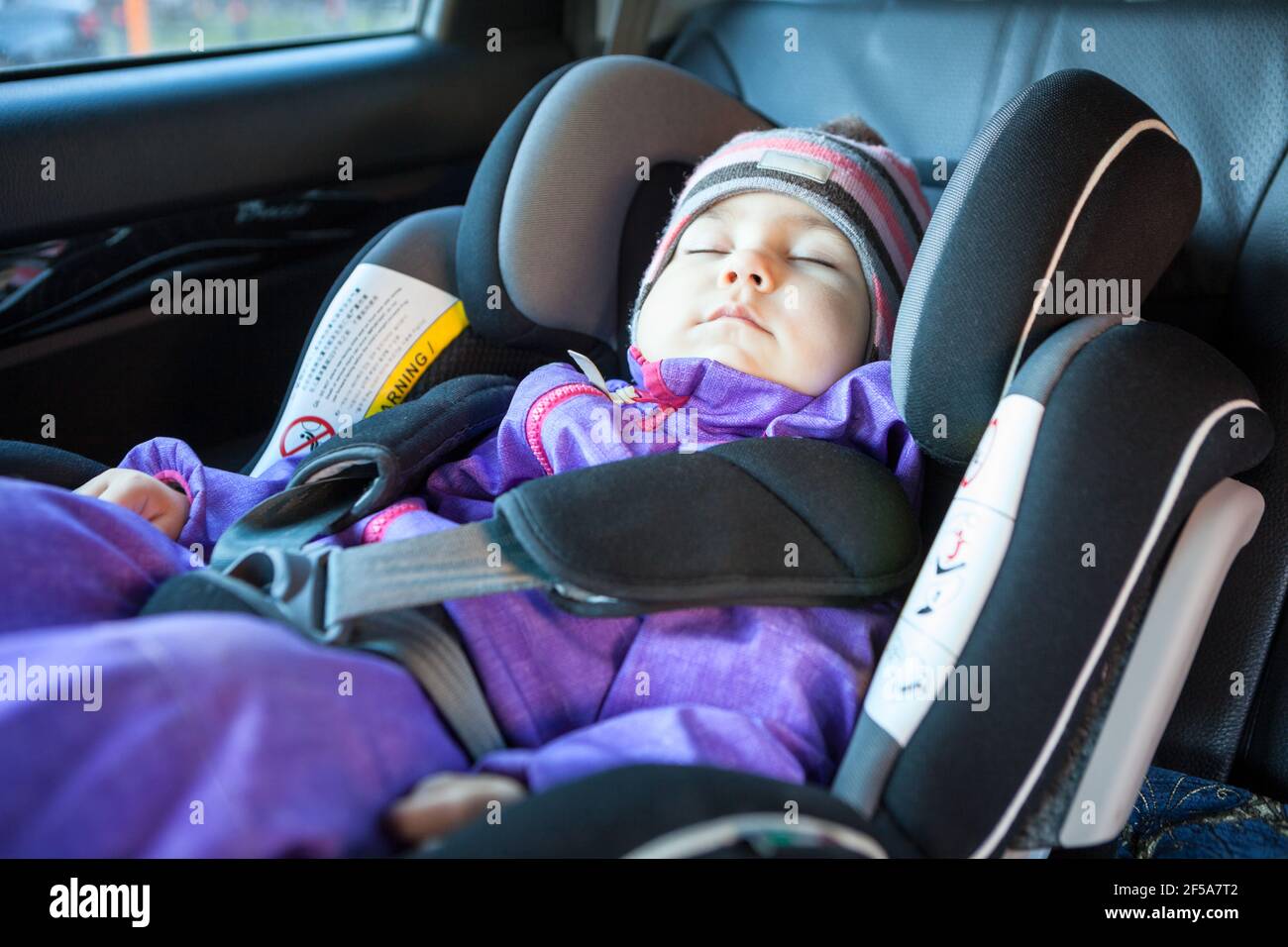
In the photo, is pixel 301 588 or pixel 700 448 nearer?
pixel 301 588

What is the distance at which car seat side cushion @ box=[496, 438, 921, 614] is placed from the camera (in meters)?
1.02

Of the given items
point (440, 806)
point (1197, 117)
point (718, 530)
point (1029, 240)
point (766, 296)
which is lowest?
point (440, 806)

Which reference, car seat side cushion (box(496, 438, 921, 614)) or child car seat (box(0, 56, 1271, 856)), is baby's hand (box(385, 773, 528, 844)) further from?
car seat side cushion (box(496, 438, 921, 614))

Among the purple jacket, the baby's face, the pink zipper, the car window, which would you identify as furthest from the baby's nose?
the car window

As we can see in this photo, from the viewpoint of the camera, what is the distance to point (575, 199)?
160 cm

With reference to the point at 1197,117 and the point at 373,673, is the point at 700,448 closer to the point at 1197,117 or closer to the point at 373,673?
the point at 373,673

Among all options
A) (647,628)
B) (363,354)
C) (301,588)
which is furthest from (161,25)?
(647,628)

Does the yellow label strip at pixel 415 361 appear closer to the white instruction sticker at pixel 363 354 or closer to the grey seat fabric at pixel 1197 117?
the white instruction sticker at pixel 363 354

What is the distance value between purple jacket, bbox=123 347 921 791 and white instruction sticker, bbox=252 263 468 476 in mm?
127

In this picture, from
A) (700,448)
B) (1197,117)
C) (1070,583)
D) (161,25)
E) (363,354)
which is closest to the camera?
(1070,583)

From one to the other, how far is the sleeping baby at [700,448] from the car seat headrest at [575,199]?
10cm

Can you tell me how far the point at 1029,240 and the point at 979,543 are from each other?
0.93ft

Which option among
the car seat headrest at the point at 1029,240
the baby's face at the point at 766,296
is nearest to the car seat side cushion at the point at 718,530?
the car seat headrest at the point at 1029,240
